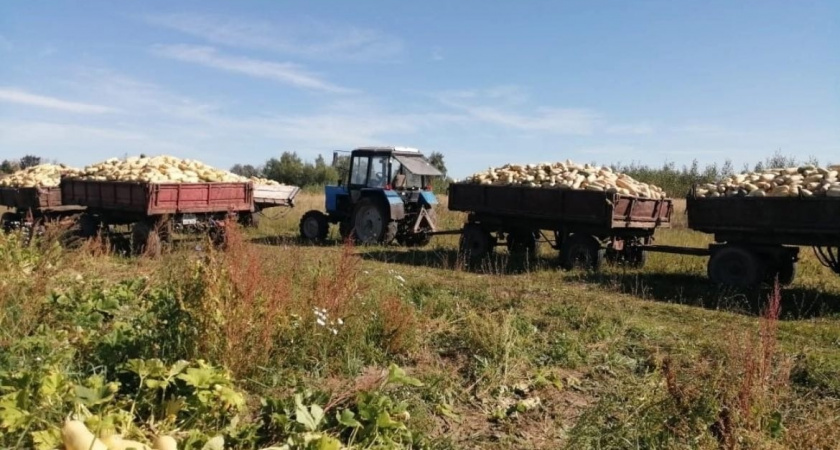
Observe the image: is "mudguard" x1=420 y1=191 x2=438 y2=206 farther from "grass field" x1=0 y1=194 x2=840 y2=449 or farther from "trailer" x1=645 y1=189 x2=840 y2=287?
"grass field" x1=0 y1=194 x2=840 y2=449

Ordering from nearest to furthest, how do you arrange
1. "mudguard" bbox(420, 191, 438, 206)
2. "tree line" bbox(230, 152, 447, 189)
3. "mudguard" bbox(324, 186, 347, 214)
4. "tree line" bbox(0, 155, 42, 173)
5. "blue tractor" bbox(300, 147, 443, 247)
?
"blue tractor" bbox(300, 147, 443, 247) < "mudguard" bbox(420, 191, 438, 206) < "mudguard" bbox(324, 186, 347, 214) < "tree line" bbox(0, 155, 42, 173) < "tree line" bbox(230, 152, 447, 189)

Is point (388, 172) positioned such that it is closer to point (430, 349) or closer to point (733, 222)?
point (733, 222)

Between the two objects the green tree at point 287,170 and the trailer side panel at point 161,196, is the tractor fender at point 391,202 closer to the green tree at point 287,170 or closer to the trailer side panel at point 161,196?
the trailer side panel at point 161,196

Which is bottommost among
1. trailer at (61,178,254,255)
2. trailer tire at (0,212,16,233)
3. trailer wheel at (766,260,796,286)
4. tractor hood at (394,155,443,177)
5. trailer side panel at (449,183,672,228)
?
trailer tire at (0,212,16,233)

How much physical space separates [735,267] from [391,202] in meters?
6.58

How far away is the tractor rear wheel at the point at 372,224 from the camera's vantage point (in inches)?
542

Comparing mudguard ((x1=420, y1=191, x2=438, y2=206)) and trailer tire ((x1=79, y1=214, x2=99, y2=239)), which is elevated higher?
mudguard ((x1=420, y1=191, x2=438, y2=206))

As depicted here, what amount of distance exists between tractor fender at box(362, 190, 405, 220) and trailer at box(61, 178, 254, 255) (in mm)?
2570

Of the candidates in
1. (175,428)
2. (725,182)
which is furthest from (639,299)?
(175,428)

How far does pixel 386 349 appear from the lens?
17.5ft

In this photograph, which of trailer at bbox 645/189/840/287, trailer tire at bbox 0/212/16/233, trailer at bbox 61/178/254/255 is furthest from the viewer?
trailer tire at bbox 0/212/16/233

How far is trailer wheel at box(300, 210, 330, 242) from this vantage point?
1507 centimetres

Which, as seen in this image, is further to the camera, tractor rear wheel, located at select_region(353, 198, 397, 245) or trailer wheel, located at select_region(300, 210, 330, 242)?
trailer wheel, located at select_region(300, 210, 330, 242)

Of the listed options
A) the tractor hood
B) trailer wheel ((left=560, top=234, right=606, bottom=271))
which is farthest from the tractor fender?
trailer wheel ((left=560, top=234, right=606, bottom=271))
